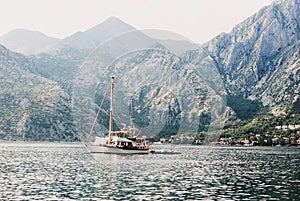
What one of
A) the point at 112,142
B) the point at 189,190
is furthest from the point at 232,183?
the point at 112,142

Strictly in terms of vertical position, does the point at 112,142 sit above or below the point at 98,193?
above

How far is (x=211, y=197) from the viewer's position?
4888 cm

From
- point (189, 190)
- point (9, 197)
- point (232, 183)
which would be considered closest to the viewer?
point (9, 197)

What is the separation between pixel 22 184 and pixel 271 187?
3623 cm

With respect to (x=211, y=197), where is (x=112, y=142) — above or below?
above

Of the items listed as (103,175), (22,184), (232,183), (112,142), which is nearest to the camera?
(22,184)

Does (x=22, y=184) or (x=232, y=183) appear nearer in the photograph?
(x=22, y=184)

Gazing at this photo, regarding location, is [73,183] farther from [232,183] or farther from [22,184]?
[232,183]

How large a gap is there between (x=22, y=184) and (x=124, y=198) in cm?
1895

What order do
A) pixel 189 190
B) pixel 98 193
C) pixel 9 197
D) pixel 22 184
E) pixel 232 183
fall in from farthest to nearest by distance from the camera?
1. pixel 232 183
2. pixel 22 184
3. pixel 189 190
4. pixel 98 193
5. pixel 9 197

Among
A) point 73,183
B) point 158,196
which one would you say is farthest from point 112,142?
point 158,196

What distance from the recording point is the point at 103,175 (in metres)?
71.6

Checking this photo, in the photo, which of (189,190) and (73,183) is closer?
(189,190)

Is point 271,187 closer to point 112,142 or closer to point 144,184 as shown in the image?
point 144,184
